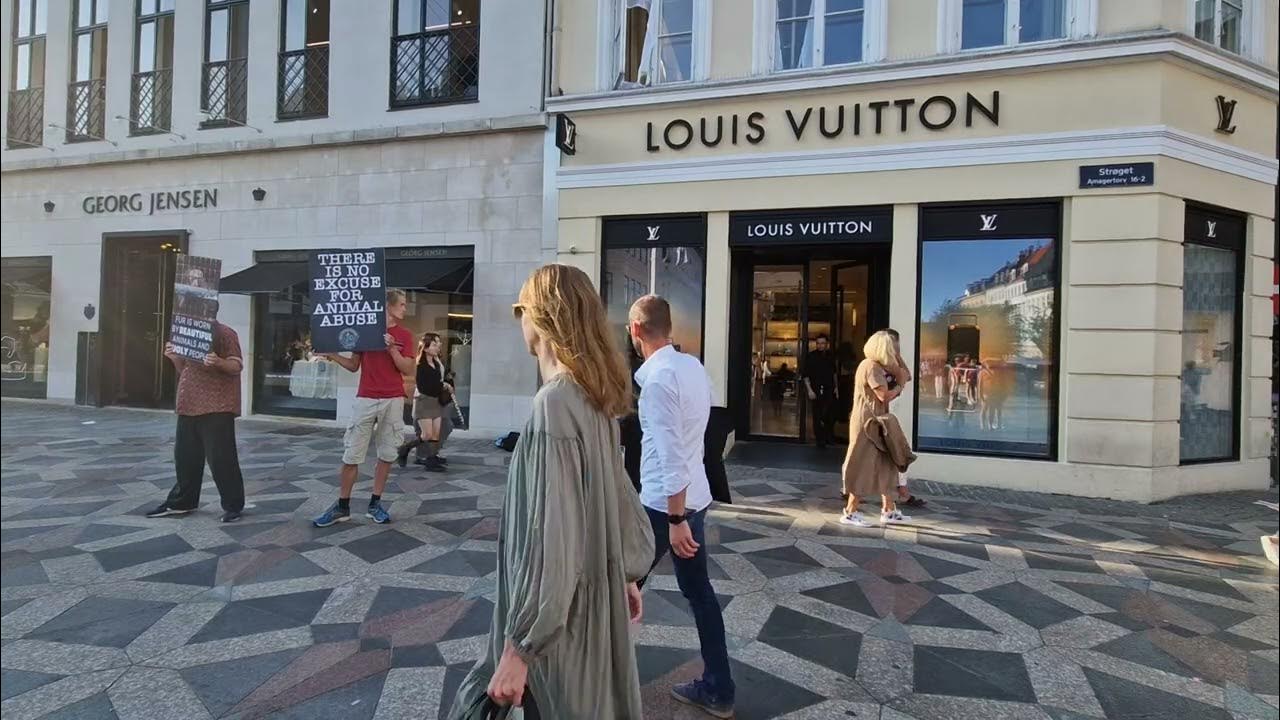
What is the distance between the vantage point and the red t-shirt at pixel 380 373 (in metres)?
5.57

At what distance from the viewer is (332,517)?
5609 mm

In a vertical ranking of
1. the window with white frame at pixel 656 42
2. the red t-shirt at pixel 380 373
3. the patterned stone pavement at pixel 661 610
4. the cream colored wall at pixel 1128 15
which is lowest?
the patterned stone pavement at pixel 661 610

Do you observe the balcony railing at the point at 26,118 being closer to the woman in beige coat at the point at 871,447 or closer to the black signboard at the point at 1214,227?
the woman in beige coat at the point at 871,447

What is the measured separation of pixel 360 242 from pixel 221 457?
5.55 m

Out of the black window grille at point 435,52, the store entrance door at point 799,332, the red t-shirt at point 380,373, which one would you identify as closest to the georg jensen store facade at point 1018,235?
the store entrance door at point 799,332

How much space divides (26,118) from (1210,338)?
11.2m

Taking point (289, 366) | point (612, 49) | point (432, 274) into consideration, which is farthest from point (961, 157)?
point (289, 366)

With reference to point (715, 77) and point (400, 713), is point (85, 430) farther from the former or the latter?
point (715, 77)

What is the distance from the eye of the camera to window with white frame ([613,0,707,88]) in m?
9.63

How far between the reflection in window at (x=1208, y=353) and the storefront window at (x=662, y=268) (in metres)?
5.96

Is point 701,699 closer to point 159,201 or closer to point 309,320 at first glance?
point 159,201

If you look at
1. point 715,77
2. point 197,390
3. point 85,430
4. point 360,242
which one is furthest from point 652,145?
point 85,430

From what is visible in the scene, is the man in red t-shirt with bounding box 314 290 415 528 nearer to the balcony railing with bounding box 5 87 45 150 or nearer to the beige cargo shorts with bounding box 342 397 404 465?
the beige cargo shorts with bounding box 342 397 404 465

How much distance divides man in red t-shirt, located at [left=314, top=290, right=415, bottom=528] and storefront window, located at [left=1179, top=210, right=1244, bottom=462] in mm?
8909
